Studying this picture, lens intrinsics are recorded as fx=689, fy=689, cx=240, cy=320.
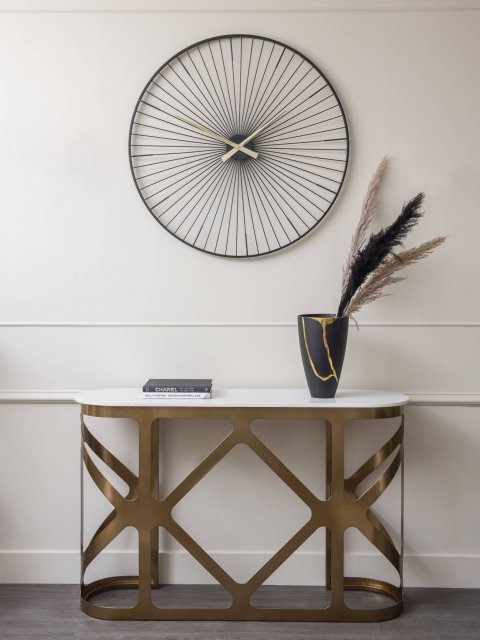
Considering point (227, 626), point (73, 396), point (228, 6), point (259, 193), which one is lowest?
point (227, 626)

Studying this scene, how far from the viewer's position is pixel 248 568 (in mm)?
2625

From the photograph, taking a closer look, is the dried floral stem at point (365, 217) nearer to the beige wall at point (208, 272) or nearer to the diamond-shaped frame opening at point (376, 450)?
the beige wall at point (208, 272)

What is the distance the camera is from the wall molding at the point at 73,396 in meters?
2.62

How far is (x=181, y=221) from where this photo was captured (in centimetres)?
264

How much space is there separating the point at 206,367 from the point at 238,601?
0.84 meters

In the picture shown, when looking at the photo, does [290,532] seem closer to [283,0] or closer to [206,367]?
[206,367]

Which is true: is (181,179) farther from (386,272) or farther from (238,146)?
(386,272)

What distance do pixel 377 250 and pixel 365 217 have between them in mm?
219

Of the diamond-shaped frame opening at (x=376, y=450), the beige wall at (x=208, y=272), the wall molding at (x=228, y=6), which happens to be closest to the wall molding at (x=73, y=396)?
the beige wall at (x=208, y=272)

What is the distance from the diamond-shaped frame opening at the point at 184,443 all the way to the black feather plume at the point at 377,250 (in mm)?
677

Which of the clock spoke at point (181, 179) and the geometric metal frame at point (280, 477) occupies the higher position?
the clock spoke at point (181, 179)

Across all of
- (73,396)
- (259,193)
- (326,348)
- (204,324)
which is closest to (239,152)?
(259,193)

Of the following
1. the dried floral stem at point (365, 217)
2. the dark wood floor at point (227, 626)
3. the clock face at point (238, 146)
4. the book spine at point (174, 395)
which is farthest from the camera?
the clock face at point (238, 146)

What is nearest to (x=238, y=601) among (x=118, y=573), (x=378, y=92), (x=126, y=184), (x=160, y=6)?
(x=118, y=573)
